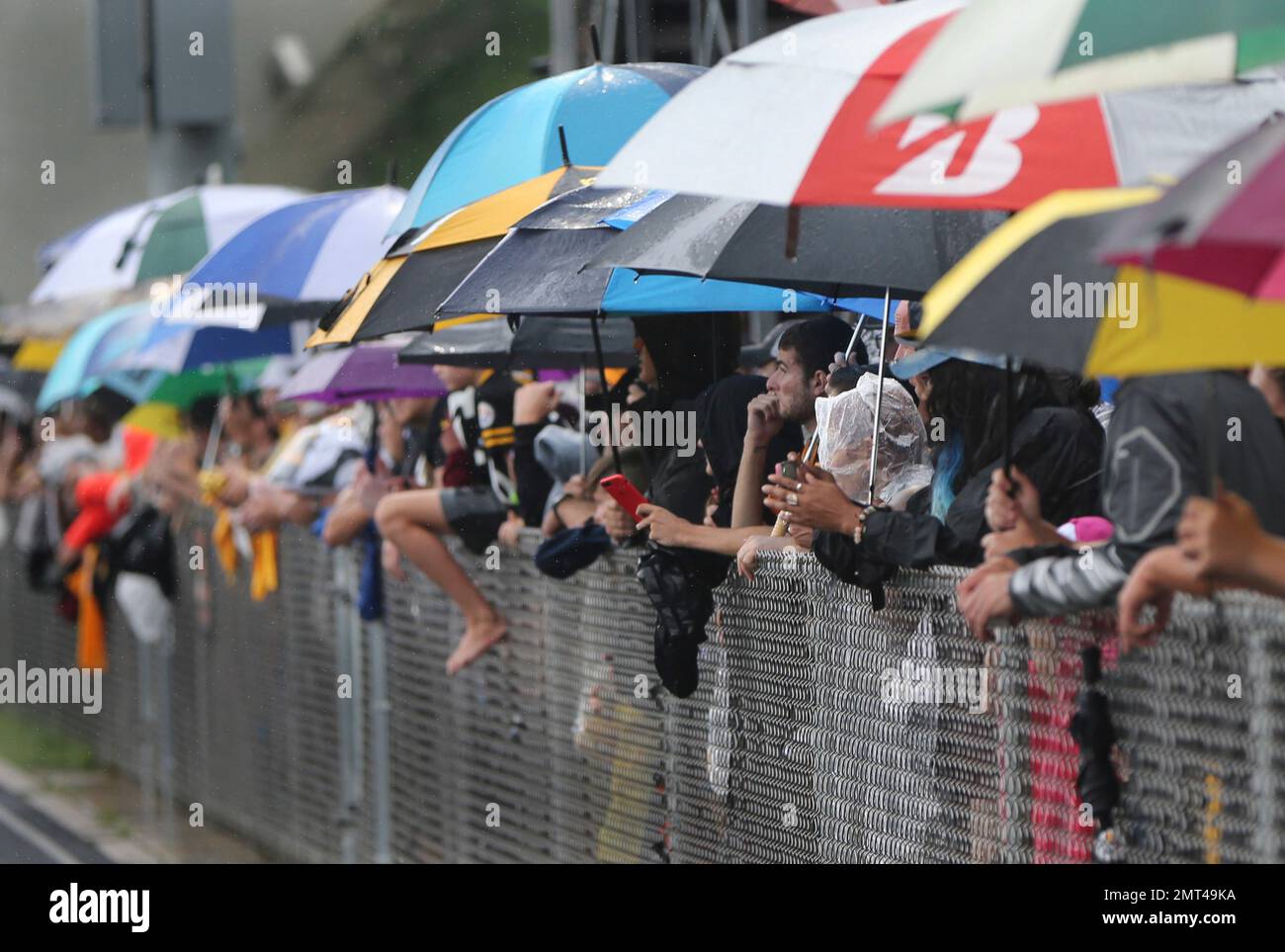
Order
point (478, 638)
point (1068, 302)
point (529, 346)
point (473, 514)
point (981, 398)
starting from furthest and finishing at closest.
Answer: point (473, 514)
point (478, 638)
point (529, 346)
point (981, 398)
point (1068, 302)

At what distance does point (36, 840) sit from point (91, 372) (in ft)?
8.46

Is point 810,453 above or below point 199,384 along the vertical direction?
above

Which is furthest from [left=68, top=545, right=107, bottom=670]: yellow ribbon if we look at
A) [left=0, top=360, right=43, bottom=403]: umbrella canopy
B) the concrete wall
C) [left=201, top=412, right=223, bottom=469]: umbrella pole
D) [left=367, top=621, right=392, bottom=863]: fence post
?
the concrete wall

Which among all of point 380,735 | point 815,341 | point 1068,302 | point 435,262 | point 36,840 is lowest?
point 36,840

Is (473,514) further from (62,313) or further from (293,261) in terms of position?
(62,313)

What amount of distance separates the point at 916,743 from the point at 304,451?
6571 mm

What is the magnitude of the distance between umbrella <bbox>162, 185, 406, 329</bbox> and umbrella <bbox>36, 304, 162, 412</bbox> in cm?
269

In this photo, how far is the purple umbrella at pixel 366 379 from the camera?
10.8 m

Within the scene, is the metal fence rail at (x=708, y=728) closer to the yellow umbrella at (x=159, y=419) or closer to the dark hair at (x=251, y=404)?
the dark hair at (x=251, y=404)

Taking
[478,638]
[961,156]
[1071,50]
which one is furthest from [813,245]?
[478,638]

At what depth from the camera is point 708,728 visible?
7.43m

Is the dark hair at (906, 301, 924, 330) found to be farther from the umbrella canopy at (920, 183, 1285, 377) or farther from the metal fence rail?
the umbrella canopy at (920, 183, 1285, 377)

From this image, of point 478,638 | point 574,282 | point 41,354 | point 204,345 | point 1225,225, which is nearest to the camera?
point 1225,225

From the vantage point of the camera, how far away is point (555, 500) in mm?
8898
